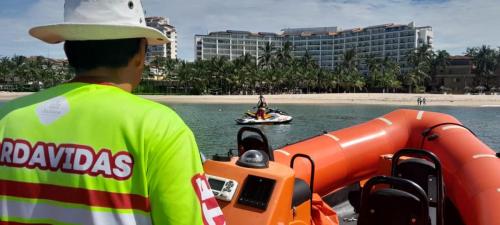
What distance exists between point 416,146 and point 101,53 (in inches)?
257

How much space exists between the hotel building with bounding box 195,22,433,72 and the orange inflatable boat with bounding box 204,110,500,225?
133676mm

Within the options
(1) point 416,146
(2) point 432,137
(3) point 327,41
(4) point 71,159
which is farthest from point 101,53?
(3) point 327,41

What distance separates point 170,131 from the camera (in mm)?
1164

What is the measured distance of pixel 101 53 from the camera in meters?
1.32

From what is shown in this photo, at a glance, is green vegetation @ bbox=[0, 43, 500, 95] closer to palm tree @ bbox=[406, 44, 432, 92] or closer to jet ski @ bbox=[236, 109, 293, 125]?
palm tree @ bbox=[406, 44, 432, 92]

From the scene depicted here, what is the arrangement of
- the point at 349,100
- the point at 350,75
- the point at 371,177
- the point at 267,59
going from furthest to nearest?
the point at 267,59 → the point at 350,75 → the point at 349,100 → the point at 371,177

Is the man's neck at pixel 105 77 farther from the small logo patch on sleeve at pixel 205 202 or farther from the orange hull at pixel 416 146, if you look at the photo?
the orange hull at pixel 416 146

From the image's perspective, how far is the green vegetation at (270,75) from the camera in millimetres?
89875

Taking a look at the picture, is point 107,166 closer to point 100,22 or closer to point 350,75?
point 100,22

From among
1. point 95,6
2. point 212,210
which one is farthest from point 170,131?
point 95,6

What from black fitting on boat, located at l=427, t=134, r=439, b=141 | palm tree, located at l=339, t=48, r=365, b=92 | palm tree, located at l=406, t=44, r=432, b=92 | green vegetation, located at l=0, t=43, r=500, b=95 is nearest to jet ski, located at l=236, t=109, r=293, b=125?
black fitting on boat, located at l=427, t=134, r=439, b=141

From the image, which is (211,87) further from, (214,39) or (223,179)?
(223,179)

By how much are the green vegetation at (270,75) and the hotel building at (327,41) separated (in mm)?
29530

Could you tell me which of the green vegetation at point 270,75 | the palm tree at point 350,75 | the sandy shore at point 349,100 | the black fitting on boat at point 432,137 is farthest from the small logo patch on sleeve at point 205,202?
the palm tree at point 350,75
